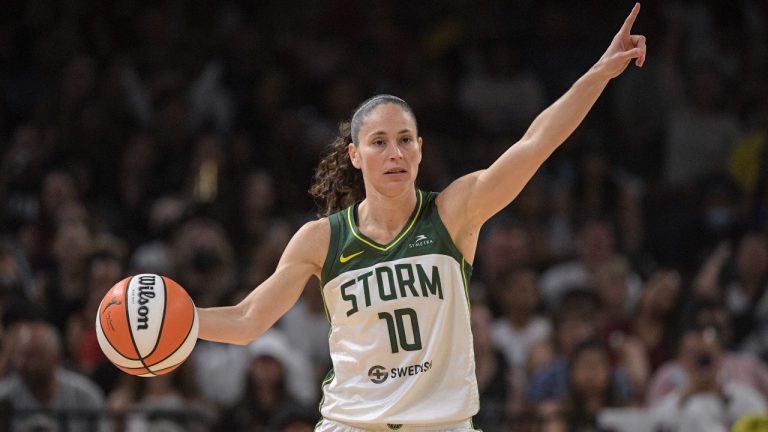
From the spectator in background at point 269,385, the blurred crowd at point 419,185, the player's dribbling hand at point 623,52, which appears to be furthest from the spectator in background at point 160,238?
the player's dribbling hand at point 623,52

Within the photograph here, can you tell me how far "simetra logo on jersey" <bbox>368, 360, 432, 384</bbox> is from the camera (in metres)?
5.07

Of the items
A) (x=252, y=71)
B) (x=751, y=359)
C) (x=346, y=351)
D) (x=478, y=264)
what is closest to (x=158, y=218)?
(x=252, y=71)

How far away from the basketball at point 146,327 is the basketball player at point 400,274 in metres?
0.16

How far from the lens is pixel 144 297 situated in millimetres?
5219

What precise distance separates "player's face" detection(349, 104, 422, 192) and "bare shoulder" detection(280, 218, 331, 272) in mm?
333

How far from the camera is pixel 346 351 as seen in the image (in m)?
5.21

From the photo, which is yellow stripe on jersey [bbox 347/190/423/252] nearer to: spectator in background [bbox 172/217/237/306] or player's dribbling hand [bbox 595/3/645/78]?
player's dribbling hand [bbox 595/3/645/78]

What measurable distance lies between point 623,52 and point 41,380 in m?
5.04

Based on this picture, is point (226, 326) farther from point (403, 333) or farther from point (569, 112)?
point (569, 112)

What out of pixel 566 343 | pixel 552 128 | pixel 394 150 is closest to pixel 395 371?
pixel 394 150

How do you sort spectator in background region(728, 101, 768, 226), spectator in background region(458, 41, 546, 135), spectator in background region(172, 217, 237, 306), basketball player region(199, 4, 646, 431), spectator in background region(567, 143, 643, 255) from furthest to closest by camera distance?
1. spectator in background region(458, 41, 546, 135)
2. spectator in background region(567, 143, 643, 255)
3. spectator in background region(728, 101, 768, 226)
4. spectator in background region(172, 217, 237, 306)
5. basketball player region(199, 4, 646, 431)

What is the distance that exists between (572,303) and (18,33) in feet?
20.7

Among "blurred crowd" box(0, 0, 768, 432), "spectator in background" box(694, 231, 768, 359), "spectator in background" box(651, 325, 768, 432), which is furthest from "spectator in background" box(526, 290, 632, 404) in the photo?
"spectator in background" box(694, 231, 768, 359)

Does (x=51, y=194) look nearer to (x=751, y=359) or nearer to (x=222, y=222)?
(x=222, y=222)
